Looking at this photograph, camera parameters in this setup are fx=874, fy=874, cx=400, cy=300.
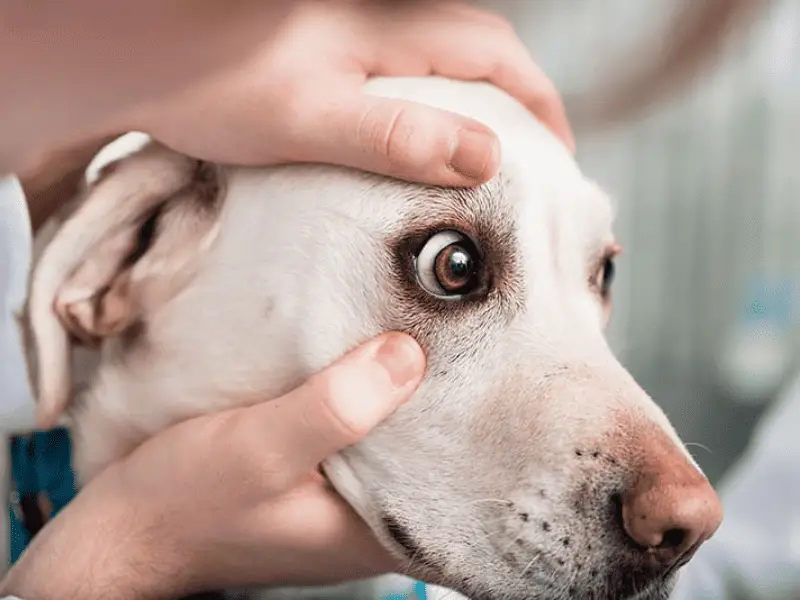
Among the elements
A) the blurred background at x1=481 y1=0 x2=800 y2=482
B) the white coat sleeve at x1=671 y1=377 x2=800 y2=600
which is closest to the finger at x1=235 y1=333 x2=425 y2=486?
the white coat sleeve at x1=671 y1=377 x2=800 y2=600

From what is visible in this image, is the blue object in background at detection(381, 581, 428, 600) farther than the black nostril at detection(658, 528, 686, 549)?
Yes

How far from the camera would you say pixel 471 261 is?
0.92 metres

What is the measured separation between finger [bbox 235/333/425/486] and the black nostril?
0.91 ft

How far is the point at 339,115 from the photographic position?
88cm

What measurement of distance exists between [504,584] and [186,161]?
1.98 feet

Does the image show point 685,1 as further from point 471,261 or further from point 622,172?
point 622,172

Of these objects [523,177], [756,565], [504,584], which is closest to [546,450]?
[504,584]

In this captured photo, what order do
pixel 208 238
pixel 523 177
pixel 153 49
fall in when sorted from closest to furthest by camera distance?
pixel 153 49, pixel 523 177, pixel 208 238

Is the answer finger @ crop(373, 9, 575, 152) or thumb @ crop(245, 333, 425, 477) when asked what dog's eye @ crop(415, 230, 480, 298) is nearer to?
thumb @ crop(245, 333, 425, 477)

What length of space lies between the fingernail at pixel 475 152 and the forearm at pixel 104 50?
1.43 ft

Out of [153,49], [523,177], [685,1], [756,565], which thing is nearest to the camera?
[153,49]

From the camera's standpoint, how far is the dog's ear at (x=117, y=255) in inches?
39.5

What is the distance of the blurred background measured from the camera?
2670 millimetres

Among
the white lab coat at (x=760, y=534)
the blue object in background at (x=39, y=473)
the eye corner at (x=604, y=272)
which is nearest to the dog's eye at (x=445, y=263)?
the eye corner at (x=604, y=272)
